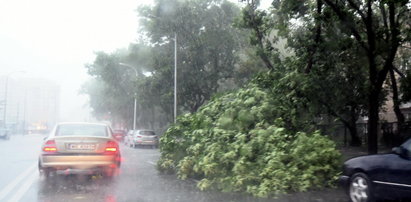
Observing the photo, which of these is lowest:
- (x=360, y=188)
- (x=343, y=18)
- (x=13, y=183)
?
(x=13, y=183)

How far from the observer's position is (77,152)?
955 centimetres

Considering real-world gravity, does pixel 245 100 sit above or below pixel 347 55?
below

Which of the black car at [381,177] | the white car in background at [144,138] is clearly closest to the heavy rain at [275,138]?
the black car at [381,177]

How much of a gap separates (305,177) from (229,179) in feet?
4.63

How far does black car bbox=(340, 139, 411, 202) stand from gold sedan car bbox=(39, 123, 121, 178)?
5.40 metres

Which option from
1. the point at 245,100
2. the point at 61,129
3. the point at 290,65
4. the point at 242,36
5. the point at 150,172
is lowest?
the point at 150,172

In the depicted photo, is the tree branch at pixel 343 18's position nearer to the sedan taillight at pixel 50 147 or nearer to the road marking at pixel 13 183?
the sedan taillight at pixel 50 147

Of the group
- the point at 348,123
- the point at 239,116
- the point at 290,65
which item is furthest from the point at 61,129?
the point at 348,123

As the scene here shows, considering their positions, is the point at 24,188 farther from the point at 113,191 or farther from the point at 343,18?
the point at 343,18

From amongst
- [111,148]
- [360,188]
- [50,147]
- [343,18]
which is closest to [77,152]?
[50,147]

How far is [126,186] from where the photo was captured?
898 centimetres

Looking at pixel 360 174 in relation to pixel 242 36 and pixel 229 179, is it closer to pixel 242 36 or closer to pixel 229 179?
pixel 229 179

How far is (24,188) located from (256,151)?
469cm

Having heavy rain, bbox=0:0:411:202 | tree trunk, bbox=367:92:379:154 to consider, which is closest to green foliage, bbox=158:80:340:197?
heavy rain, bbox=0:0:411:202
